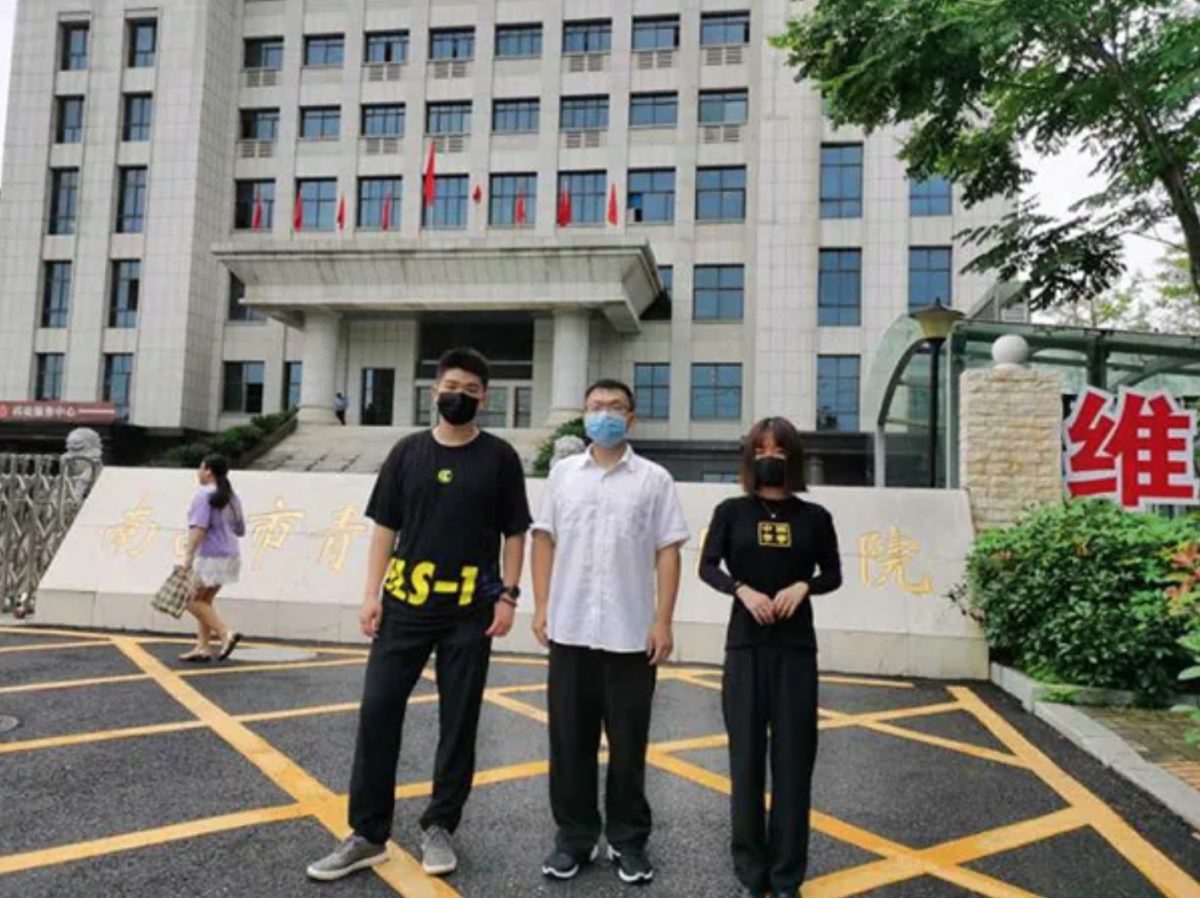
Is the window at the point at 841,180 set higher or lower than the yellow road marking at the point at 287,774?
higher

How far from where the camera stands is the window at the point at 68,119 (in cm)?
2994

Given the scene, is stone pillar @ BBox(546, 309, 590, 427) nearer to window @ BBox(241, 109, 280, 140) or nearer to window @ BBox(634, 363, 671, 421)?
window @ BBox(634, 363, 671, 421)

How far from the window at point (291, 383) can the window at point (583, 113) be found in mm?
12170

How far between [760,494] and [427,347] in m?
26.0

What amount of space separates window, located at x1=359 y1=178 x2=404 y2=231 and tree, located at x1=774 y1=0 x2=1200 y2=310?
21.6 m

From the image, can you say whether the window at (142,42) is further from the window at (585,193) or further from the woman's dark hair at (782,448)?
the woman's dark hair at (782,448)

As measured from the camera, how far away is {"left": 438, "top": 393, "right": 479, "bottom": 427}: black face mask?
3.20 meters

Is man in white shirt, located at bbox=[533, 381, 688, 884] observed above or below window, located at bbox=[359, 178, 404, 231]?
below

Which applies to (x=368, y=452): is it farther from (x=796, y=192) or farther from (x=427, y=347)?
(x=796, y=192)

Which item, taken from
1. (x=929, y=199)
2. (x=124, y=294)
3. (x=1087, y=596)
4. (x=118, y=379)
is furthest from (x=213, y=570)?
(x=124, y=294)

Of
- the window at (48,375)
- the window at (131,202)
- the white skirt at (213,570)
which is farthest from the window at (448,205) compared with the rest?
the white skirt at (213,570)

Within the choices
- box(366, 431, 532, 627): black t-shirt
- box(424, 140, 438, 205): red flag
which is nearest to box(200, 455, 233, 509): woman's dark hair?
box(366, 431, 532, 627): black t-shirt

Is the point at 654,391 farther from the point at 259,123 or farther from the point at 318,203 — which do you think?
the point at 259,123

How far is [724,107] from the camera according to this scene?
2747 centimetres
